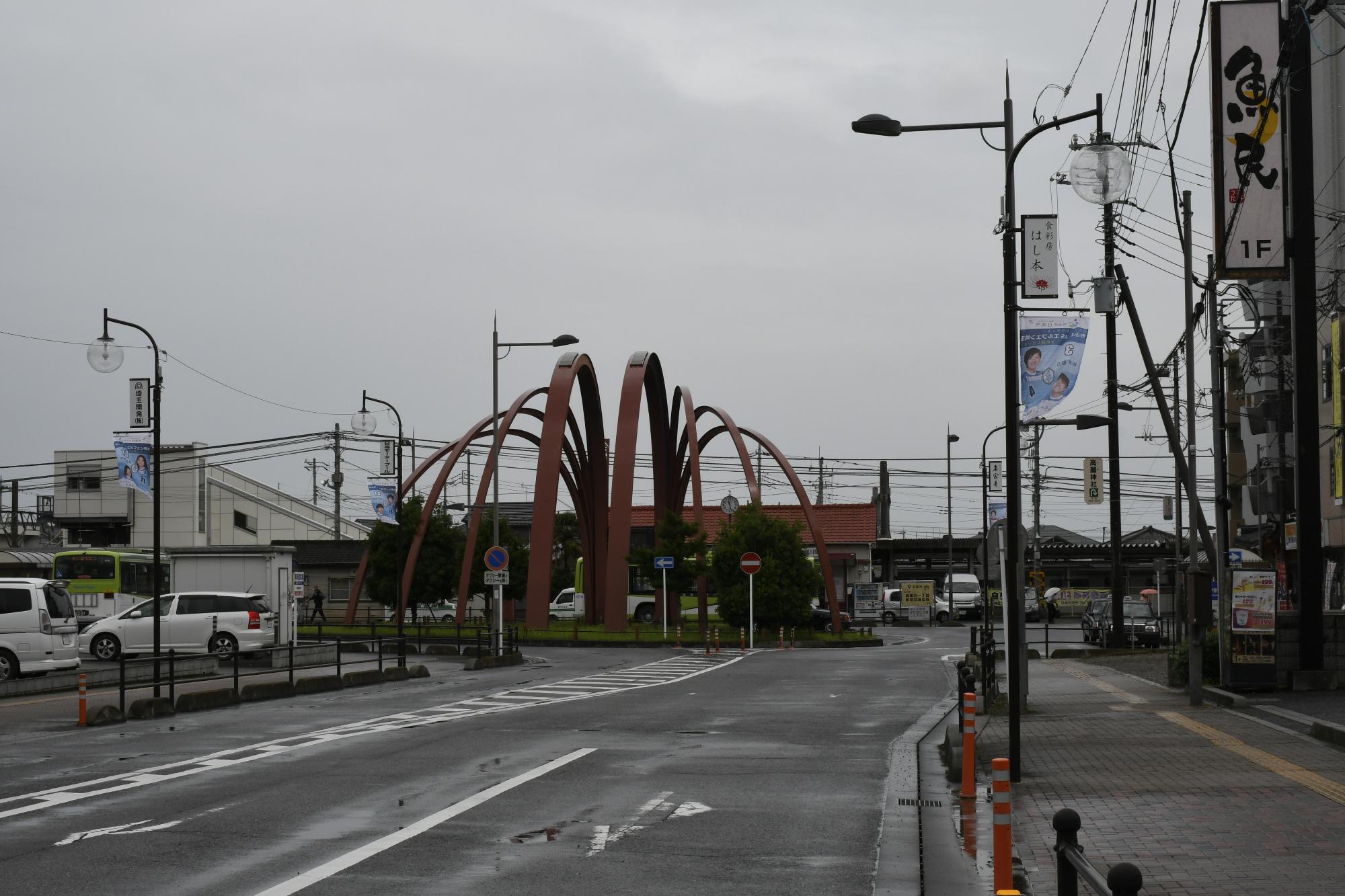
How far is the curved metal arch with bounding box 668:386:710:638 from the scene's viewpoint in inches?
A: 1996

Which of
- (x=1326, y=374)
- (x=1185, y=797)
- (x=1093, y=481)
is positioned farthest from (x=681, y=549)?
(x=1185, y=797)

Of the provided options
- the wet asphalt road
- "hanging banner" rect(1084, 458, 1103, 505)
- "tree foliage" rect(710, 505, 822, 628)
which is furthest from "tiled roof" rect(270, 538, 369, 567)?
the wet asphalt road

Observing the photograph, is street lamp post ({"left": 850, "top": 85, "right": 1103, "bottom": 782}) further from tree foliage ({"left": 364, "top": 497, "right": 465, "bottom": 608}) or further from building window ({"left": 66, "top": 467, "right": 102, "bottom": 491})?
building window ({"left": 66, "top": 467, "right": 102, "bottom": 491})

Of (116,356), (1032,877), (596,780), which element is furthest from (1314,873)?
(116,356)

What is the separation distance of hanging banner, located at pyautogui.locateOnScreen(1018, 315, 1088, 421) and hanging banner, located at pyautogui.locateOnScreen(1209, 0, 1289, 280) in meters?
3.43

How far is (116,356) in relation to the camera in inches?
1077

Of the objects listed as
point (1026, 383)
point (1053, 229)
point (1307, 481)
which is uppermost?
point (1053, 229)

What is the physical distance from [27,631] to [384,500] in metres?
22.5

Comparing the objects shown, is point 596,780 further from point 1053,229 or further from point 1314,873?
point 1053,229

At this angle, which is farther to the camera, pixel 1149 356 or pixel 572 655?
pixel 572 655

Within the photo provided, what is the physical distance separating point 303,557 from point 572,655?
38284mm

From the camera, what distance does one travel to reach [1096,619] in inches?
1855

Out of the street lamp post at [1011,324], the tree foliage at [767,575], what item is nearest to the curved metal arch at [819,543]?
the tree foliage at [767,575]

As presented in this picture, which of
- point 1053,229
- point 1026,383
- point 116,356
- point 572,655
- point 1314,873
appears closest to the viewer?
point 1314,873
